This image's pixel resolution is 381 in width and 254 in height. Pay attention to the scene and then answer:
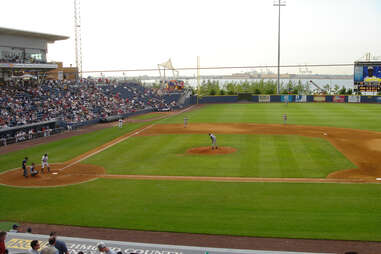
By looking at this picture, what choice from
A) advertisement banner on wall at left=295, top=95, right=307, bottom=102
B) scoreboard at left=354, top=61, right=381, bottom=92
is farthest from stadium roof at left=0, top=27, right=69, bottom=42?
advertisement banner on wall at left=295, top=95, right=307, bottom=102

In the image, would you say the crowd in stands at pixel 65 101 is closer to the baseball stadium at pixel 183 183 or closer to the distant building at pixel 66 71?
the baseball stadium at pixel 183 183

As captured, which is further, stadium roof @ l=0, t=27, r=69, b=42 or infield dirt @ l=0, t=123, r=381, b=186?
stadium roof @ l=0, t=27, r=69, b=42

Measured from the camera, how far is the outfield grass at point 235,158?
64.0 feet

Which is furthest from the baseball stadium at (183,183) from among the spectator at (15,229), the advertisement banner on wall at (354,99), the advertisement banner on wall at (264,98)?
the advertisement banner on wall at (264,98)

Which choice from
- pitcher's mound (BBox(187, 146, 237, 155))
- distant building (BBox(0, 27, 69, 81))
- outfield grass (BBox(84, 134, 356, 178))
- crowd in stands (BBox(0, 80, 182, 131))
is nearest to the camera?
outfield grass (BBox(84, 134, 356, 178))

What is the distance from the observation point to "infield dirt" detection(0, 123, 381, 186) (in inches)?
715

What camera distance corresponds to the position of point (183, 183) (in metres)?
17.5

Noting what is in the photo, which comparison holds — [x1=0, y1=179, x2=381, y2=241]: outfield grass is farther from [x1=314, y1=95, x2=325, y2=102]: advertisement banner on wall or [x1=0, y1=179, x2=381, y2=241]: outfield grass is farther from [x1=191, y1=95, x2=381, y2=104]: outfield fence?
[x1=314, y1=95, x2=325, y2=102]: advertisement banner on wall

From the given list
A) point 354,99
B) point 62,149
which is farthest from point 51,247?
point 354,99

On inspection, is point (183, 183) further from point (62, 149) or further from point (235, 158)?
point (62, 149)

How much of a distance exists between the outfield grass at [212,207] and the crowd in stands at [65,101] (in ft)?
64.2

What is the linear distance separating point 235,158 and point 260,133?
10581 millimetres

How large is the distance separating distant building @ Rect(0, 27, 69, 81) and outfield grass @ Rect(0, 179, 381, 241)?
1114 inches

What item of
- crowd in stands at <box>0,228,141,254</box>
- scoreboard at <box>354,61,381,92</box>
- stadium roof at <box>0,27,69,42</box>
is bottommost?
crowd in stands at <box>0,228,141,254</box>
